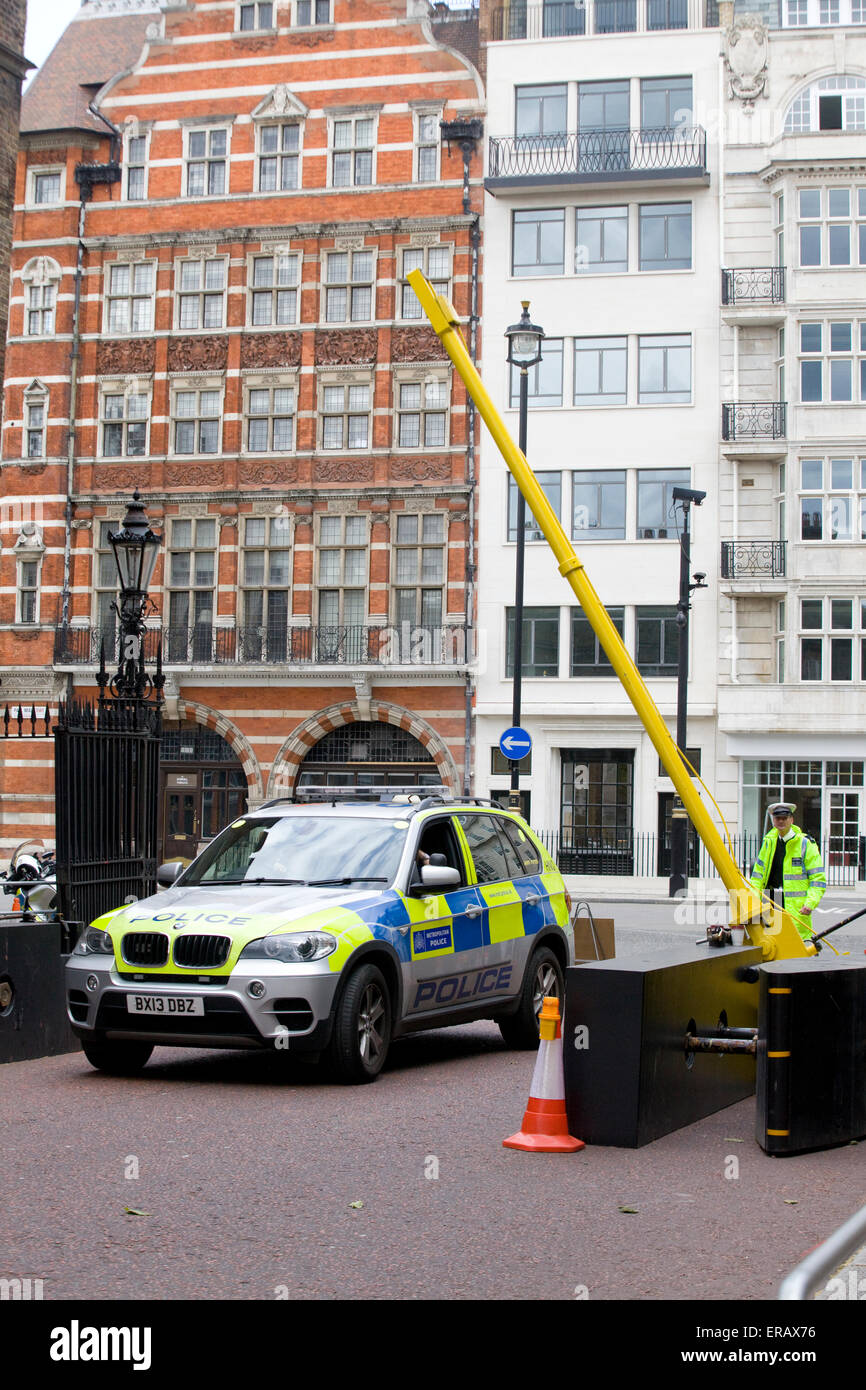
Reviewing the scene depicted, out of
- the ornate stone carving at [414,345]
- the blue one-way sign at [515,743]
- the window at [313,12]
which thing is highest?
the window at [313,12]

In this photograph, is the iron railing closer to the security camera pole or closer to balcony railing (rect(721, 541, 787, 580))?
balcony railing (rect(721, 541, 787, 580))

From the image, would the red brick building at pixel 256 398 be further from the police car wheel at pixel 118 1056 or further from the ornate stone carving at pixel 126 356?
the police car wheel at pixel 118 1056

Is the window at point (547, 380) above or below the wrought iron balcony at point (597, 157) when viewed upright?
below

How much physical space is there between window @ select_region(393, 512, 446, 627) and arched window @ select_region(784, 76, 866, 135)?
12807 mm

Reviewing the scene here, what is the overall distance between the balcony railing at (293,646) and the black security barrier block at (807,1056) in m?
30.4

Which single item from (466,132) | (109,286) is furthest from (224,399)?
(466,132)

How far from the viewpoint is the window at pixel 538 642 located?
39219mm

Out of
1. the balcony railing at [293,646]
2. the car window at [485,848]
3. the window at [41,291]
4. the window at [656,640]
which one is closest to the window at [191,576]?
the balcony railing at [293,646]

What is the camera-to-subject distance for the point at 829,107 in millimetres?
39562

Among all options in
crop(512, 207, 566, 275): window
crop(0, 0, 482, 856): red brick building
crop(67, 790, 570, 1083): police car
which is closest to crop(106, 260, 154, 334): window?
crop(0, 0, 482, 856): red brick building

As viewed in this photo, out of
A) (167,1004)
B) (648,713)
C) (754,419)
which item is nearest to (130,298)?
(754,419)

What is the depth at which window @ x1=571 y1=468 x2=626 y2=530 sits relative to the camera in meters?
39.3
